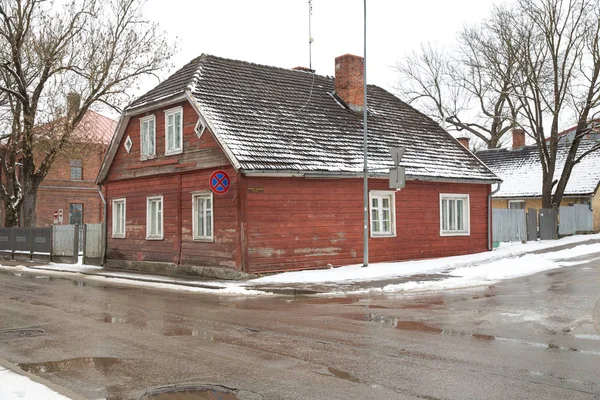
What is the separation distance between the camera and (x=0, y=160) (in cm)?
3584

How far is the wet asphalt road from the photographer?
20.5ft

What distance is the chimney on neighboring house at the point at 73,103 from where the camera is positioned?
107 ft

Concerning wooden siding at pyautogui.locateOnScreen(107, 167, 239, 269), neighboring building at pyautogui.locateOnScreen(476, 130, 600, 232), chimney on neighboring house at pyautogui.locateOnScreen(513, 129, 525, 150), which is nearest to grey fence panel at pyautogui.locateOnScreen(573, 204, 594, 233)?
neighboring building at pyautogui.locateOnScreen(476, 130, 600, 232)

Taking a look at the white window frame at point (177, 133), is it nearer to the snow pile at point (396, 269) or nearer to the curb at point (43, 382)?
the snow pile at point (396, 269)

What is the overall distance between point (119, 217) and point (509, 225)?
18.0 m

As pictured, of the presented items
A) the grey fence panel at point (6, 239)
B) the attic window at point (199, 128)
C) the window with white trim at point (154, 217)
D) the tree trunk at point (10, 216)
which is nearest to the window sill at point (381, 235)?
the attic window at point (199, 128)

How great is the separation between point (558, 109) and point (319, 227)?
740 inches

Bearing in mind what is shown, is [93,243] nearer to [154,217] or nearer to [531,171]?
[154,217]

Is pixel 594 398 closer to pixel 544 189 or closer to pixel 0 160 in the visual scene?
pixel 544 189

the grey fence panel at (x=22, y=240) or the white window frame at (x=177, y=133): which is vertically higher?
the white window frame at (x=177, y=133)

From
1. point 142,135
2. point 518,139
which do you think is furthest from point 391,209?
point 518,139

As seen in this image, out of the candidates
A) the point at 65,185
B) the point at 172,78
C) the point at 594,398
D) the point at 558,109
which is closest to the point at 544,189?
the point at 558,109

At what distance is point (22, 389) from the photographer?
582 centimetres

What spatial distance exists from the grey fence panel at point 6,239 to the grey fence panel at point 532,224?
26.4m
